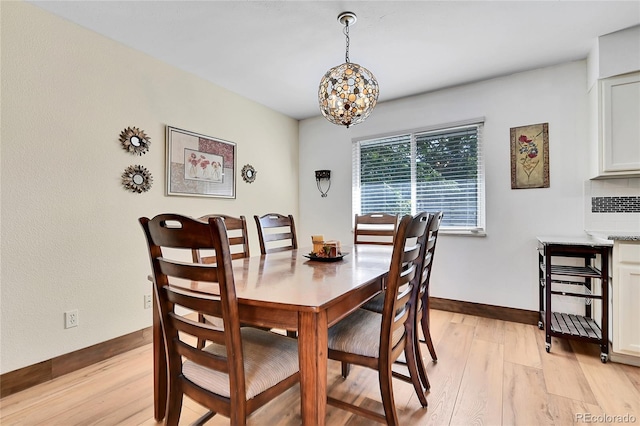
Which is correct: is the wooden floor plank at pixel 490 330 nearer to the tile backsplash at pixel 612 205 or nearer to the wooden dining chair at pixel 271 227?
the tile backsplash at pixel 612 205

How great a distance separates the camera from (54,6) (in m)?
1.96

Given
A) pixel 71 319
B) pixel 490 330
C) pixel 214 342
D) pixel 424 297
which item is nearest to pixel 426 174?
pixel 490 330

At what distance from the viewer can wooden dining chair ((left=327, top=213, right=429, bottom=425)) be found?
4.13 feet

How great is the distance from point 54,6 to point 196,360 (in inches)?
93.9

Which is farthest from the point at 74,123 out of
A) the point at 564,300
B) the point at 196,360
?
the point at 564,300

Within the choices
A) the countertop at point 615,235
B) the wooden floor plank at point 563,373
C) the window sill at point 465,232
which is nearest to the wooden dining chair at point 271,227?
the window sill at point 465,232

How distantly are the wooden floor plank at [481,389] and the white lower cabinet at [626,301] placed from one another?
2.36 feet

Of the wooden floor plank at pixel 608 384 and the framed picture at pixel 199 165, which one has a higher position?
the framed picture at pixel 199 165

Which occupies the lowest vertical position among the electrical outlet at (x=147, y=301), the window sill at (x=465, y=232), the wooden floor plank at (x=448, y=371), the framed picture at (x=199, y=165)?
the wooden floor plank at (x=448, y=371)

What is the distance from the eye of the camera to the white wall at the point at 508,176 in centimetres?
269

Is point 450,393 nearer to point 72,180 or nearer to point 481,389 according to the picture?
point 481,389

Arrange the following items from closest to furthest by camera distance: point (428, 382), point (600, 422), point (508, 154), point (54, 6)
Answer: point (600, 422) < point (428, 382) < point (54, 6) < point (508, 154)

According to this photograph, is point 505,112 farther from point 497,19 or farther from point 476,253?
point 476,253

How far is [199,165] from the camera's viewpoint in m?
2.98
